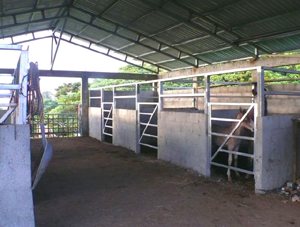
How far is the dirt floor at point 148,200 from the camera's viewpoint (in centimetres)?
339

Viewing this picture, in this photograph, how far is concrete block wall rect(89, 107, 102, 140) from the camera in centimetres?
1067

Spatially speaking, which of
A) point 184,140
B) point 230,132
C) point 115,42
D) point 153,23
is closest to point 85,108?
point 115,42

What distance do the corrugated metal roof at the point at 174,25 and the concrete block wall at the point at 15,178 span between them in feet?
18.5

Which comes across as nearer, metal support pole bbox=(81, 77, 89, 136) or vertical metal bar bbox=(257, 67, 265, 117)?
vertical metal bar bbox=(257, 67, 265, 117)

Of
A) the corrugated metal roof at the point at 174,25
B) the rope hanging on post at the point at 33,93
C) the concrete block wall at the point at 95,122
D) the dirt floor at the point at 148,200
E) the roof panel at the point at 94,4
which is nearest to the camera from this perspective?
the rope hanging on post at the point at 33,93

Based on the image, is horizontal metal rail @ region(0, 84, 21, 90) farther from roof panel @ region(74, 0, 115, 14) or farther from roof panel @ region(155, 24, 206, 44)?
roof panel @ region(155, 24, 206, 44)

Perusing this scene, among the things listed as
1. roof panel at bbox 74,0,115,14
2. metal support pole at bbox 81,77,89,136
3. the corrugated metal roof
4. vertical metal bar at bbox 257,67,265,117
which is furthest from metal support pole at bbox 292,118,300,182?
metal support pole at bbox 81,77,89,136

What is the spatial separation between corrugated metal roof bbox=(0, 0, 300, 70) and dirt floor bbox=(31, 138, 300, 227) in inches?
161

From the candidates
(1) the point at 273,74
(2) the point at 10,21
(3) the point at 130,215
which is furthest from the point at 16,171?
(1) the point at 273,74

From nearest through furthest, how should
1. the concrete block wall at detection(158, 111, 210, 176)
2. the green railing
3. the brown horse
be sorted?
the brown horse → the concrete block wall at detection(158, 111, 210, 176) → the green railing

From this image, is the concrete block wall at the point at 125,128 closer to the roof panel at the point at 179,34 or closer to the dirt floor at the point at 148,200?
the dirt floor at the point at 148,200

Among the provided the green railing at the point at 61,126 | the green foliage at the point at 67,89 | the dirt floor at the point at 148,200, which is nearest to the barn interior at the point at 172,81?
the dirt floor at the point at 148,200

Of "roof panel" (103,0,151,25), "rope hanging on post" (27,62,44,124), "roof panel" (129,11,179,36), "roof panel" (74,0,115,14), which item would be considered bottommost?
"rope hanging on post" (27,62,44,124)

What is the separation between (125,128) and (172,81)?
111 inches
